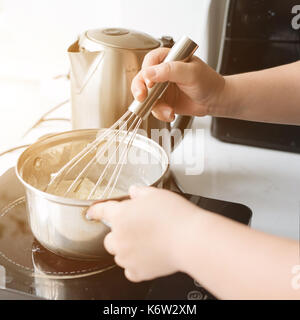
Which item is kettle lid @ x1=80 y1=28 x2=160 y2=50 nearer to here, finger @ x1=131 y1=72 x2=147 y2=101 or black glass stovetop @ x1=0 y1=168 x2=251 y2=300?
finger @ x1=131 y1=72 x2=147 y2=101

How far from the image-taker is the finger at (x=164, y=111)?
564 millimetres

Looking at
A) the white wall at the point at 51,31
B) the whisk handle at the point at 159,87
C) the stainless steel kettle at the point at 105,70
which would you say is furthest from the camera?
the white wall at the point at 51,31

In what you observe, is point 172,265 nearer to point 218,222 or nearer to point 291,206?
point 218,222

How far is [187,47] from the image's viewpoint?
1.59 ft

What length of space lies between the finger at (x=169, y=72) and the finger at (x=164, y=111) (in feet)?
0.19

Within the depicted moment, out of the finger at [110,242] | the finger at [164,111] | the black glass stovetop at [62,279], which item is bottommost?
the black glass stovetop at [62,279]

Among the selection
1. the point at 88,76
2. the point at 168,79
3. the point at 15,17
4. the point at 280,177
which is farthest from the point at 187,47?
the point at 15,17

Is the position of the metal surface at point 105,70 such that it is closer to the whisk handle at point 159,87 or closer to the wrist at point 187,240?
the whisk handle at point 159,87

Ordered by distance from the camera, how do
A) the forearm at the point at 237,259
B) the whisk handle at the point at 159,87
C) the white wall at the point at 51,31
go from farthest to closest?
the white wall at the point at 51,31 → the whisk handle at the point at 159,87 → the forearm at the point at 237,259

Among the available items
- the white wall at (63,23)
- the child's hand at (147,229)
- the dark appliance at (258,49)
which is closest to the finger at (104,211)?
the child's hand at (147,229)

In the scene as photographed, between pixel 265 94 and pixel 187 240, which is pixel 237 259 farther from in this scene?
pixel 265 94

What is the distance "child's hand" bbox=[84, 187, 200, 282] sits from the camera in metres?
0.36
